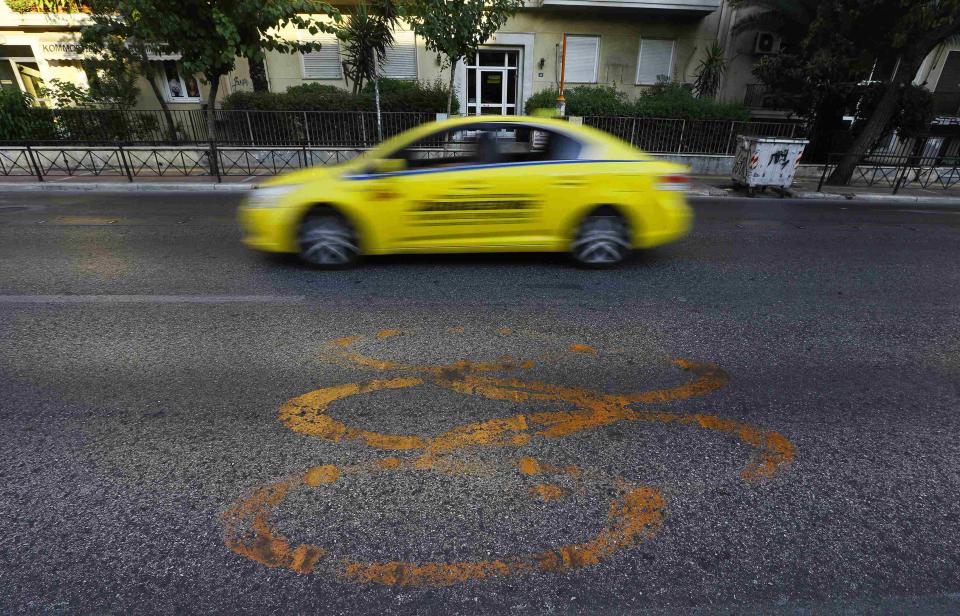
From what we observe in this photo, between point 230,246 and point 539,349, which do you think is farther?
point 230,246

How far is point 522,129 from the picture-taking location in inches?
216

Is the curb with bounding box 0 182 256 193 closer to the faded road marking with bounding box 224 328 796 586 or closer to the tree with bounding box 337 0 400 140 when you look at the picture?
the tree with bounding box 337 0 400 140

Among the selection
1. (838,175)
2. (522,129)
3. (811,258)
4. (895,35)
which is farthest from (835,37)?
(522,129)

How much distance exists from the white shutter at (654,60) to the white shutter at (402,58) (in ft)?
27.5

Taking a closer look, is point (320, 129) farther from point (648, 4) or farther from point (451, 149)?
point (648, 4)

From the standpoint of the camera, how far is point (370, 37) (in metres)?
15.5

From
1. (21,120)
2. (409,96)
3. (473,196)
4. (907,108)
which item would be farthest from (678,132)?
(21,120)

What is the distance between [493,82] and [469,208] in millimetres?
15316

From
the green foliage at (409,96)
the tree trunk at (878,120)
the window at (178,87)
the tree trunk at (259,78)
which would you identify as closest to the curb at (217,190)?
the tree trunk at (878,120)

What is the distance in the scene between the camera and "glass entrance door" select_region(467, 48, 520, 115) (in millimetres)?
18344

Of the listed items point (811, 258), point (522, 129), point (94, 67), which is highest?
point (94, 67)

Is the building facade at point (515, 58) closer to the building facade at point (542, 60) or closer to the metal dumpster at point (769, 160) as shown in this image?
the building facade at point (542, 60)

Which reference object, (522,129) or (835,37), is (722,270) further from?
(835,37)

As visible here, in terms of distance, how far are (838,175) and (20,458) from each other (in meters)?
17.4
